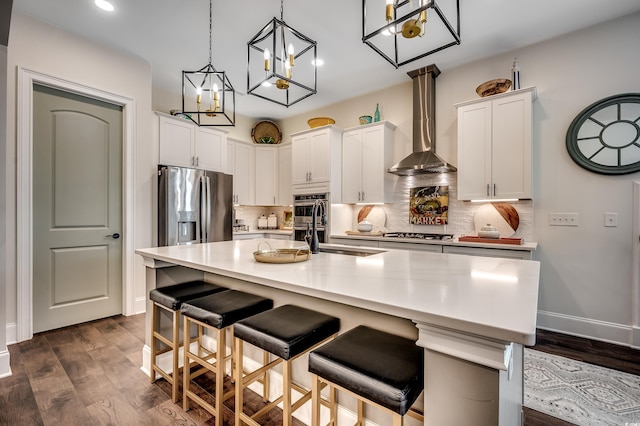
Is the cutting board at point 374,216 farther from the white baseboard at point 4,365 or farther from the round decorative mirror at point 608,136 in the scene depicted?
the white baseboard at point 4,365

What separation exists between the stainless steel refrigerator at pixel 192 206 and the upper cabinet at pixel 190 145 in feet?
0.99

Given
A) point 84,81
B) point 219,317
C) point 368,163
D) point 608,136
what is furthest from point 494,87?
point 84,81

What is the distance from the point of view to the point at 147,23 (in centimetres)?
→ 282

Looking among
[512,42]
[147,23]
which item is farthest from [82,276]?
[512,42]

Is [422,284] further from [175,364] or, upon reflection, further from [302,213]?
[302,213]

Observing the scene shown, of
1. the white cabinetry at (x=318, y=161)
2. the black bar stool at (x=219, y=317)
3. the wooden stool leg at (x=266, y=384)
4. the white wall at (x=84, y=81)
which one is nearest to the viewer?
the black bar stool at (x=219, y=317)

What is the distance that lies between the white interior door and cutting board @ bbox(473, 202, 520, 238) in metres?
4.12

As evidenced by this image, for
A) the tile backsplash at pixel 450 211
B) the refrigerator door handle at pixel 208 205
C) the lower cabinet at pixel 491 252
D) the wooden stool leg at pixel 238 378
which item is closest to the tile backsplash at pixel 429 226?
the tile backsplash at pixel 450 211

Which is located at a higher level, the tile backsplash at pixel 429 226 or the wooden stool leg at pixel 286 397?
the tile backsplash at pixel 429 226

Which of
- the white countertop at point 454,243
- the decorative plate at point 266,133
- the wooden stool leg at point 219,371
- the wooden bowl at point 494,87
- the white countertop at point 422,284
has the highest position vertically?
the decorative plate at point 266,133

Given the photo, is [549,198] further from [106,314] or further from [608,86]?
[106,314]

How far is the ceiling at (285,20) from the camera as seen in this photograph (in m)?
2.56

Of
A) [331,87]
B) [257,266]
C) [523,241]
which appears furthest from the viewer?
[331,87]

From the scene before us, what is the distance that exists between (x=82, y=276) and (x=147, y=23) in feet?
8.55
